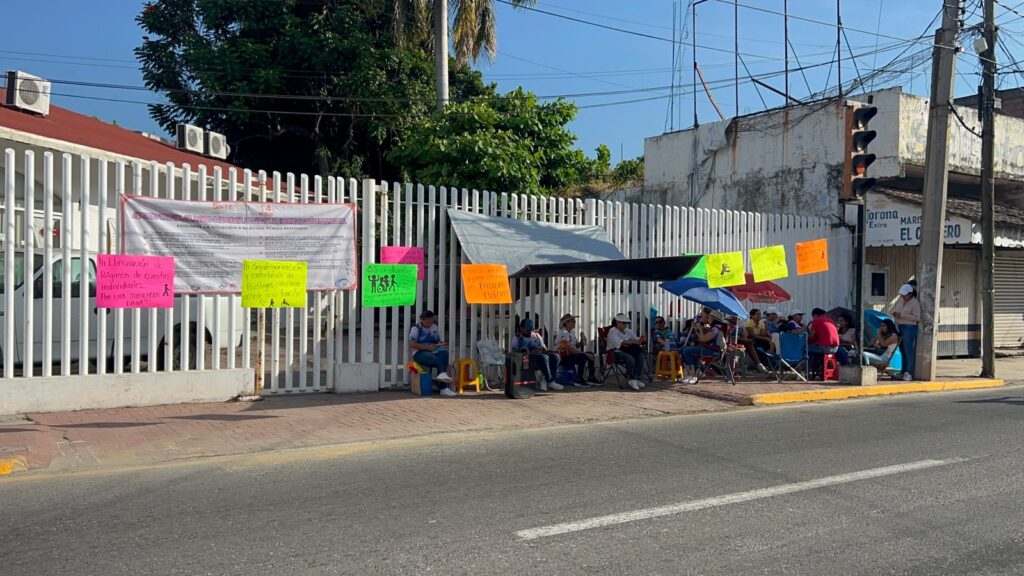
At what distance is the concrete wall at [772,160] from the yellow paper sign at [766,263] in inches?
229

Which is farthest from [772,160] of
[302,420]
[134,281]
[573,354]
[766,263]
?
[134,281]

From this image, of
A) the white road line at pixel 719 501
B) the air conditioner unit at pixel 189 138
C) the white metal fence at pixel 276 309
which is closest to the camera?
the white road line at pixel 719 501

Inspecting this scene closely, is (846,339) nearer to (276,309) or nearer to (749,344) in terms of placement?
(749,344)

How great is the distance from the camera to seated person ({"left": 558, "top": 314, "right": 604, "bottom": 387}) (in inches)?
493

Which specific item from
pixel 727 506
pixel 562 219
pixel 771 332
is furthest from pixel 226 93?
pixel 727 506

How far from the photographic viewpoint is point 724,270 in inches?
497

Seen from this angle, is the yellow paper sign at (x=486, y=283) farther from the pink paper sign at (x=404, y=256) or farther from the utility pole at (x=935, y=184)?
the utility pole at (x=935, y=184)

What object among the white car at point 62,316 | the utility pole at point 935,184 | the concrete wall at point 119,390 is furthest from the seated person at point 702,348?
the white car at point 62,316

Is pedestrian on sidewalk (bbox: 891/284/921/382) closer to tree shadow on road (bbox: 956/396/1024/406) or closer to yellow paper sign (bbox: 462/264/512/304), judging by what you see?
tree shadow on road (bbox: 956/396/1024/406)

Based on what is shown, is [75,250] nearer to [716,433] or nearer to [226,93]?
[716,433]

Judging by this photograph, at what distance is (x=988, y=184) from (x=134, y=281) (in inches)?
593

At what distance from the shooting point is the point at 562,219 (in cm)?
1336

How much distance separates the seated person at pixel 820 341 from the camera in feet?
45.0

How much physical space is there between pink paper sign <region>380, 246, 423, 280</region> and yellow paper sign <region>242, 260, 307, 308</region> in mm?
1234
